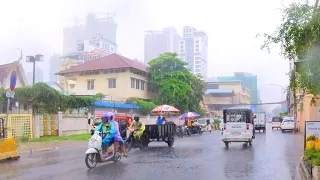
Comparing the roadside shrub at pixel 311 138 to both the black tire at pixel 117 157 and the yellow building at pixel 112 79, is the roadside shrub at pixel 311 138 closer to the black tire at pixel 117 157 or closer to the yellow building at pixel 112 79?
the black tire at pixel 117 157

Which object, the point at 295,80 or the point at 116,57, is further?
the point at 116,57

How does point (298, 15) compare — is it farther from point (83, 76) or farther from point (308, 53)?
point (83, 76)

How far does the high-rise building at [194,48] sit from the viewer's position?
127m

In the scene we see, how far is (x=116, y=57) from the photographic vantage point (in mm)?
52750

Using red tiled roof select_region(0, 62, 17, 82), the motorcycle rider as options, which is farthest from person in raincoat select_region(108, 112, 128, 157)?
red tiled roof select_region(0, 62, 17, 82)

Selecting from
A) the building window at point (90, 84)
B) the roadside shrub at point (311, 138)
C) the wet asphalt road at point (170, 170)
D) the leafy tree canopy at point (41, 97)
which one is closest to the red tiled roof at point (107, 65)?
the building window at point (90, 84)

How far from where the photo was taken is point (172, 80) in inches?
1944

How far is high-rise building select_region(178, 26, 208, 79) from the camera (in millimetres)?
126950

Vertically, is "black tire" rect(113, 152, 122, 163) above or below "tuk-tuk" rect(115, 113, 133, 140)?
below

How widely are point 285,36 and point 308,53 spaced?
807 mm

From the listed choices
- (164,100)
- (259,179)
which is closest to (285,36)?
(259,179)

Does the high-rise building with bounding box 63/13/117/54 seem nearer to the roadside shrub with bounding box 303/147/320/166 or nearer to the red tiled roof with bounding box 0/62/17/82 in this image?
the red tiled roof with bounding box 0/62/17/82

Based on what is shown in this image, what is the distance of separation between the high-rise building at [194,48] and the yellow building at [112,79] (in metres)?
72.8

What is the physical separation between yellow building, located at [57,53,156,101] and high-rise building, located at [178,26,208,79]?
72.8 metres
